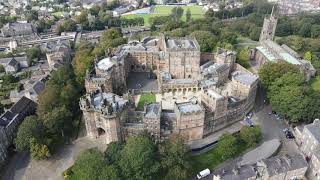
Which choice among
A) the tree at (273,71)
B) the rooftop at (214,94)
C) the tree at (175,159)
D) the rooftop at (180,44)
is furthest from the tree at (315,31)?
the tree at (175,159)

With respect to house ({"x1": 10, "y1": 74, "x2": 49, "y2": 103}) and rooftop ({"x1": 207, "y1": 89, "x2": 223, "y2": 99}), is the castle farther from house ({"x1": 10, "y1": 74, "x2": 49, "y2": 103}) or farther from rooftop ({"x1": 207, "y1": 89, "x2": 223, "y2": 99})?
house ({"x1": 10, "y1": 74, "x2": 49, "y2": 103})

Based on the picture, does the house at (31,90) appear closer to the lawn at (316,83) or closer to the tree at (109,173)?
the tree at (109,173)

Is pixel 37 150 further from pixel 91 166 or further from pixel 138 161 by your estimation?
pixel 138 161

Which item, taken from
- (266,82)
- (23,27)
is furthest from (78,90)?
(23,27)

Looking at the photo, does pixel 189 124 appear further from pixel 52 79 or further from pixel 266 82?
pixel 52 79

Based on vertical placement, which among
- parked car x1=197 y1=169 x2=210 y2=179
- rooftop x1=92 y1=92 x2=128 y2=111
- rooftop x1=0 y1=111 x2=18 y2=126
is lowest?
parked car x1=197 y1=169 x2=210 y2=179

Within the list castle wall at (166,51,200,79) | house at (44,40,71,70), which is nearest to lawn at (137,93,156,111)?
castle wall at (166,51,200,79)
